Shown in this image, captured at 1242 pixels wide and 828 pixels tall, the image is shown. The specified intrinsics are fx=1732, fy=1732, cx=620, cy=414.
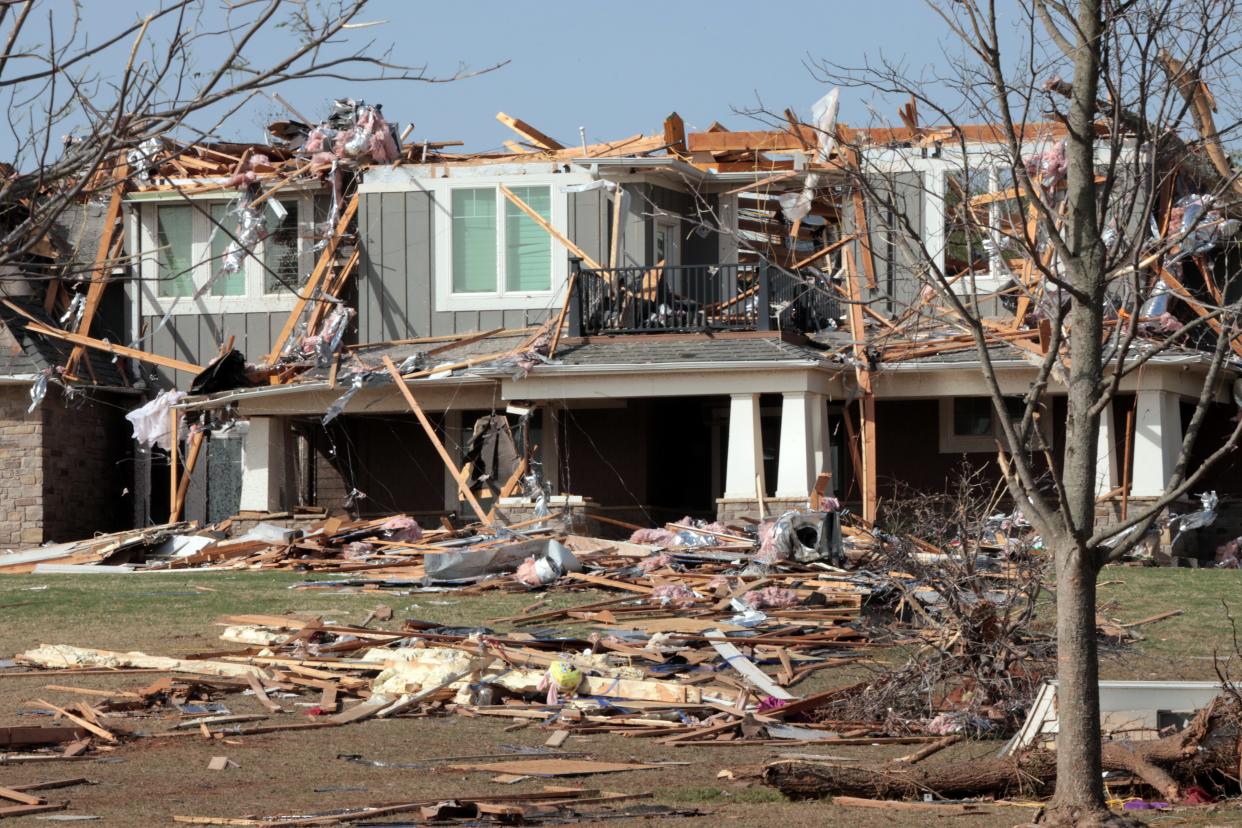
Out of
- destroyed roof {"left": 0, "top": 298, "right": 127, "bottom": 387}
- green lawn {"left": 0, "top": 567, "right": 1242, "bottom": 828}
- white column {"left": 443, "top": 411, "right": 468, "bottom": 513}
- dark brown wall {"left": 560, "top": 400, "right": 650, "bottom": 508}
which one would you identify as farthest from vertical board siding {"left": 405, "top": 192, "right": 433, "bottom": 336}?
green lawn {"left": 0, "top": 567, "right": 1242, "bottom": 828}

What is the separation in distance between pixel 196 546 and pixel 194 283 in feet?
18.1

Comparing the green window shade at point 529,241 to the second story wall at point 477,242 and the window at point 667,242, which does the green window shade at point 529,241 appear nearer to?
the second story wall at point 477,242

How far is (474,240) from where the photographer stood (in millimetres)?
23984

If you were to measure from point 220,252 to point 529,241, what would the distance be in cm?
460

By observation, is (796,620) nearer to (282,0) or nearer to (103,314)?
(282,0)

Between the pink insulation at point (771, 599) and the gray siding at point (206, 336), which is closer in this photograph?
the pink insulation at point (771, 599)

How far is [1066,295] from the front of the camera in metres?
7.27

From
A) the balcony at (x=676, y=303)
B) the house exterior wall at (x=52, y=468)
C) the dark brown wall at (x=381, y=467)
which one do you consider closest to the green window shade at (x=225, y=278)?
the house exterior wall at (x=52, y=468)

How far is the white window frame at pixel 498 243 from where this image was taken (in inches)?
930

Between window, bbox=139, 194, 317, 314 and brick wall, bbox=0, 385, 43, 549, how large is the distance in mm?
2536

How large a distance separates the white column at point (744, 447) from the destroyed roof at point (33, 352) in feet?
30.5

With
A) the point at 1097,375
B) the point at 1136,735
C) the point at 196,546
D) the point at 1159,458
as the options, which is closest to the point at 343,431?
the point at 196,546

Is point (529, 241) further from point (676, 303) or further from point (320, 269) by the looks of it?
point (320, 269)

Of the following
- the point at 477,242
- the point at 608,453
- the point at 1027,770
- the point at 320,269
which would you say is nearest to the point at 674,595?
the point at 1027,770
